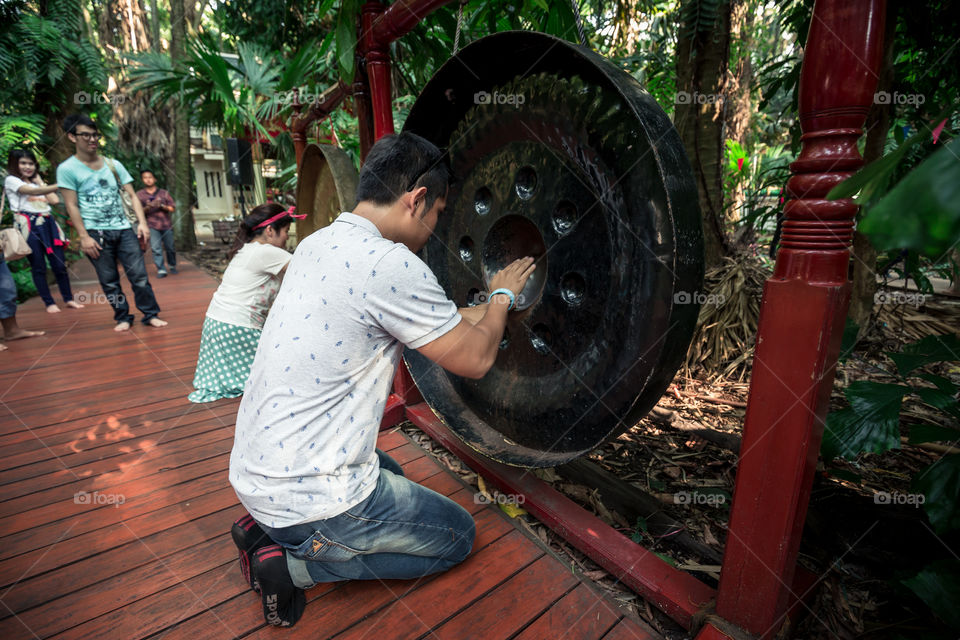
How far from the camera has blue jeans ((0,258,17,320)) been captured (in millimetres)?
3906

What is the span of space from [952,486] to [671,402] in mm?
1874

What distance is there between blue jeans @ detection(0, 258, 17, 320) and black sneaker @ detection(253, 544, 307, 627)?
4155 mm

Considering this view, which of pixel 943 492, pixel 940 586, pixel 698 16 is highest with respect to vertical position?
pixel 698 16

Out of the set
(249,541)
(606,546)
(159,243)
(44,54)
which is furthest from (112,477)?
(44,54)

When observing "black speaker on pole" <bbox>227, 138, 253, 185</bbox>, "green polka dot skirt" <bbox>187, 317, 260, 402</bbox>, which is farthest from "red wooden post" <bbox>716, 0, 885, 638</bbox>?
"black speaker on pole" <bbox>227, 138, 253, 185</bbox>

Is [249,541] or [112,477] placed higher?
[249,541]

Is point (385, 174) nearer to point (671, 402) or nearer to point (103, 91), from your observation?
point (671, 402)

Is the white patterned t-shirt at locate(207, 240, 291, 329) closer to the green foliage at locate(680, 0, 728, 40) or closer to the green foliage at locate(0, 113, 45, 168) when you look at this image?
the green foliage at locate(680, 0, 728, 40)


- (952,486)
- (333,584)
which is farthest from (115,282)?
(952,486)

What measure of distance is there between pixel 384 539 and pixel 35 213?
5599 mm

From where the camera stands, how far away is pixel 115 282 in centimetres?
420

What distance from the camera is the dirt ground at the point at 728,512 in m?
1.44

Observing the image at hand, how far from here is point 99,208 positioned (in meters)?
3.86

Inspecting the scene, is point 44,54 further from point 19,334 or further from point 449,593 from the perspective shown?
point 449,593
